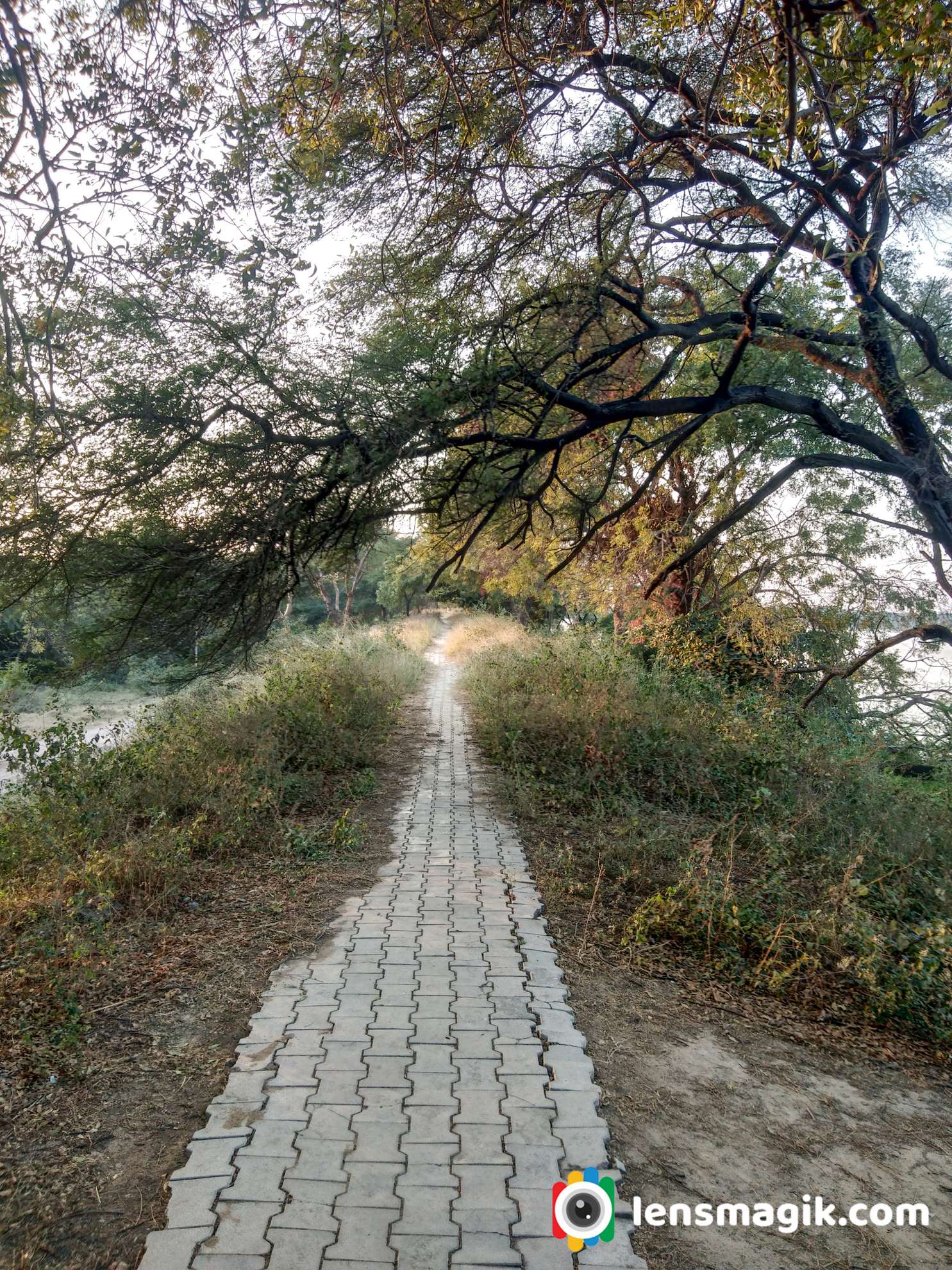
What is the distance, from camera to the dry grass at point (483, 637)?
2106 cm

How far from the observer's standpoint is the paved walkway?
2609 mm

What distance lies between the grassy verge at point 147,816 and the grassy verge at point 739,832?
8.20ft

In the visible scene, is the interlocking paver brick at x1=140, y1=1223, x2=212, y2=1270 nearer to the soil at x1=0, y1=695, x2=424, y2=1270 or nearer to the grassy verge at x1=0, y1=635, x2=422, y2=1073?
the soil at x1=0, y1=695, x2=424, y2=1270

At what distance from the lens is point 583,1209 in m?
2.82

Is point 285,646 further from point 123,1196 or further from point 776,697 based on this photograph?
point 123,1196

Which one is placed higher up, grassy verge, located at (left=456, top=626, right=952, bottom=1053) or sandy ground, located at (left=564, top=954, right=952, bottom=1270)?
grassy verge, located at (left=456, top=626, right=952, bottom=1053)

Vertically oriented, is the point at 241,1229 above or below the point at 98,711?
above

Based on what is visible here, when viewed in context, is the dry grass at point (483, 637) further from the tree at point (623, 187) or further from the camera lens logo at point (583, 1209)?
the camera lens logo at point (583, 1209)

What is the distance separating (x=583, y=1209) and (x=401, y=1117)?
893mm

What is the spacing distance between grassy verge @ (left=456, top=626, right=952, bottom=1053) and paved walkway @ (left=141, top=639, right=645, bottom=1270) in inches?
49.6

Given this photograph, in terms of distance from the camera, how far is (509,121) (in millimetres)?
6285

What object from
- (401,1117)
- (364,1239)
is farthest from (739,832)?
(364,1239)

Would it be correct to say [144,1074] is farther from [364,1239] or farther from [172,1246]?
[364,1239]

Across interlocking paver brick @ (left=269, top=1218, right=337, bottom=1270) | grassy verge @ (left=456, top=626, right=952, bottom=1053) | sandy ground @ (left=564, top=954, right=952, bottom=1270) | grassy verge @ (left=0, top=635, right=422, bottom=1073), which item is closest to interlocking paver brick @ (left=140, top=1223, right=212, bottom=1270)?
interlocking paver brick @ (left=269, top=1218, right=337, bottom=1270)
